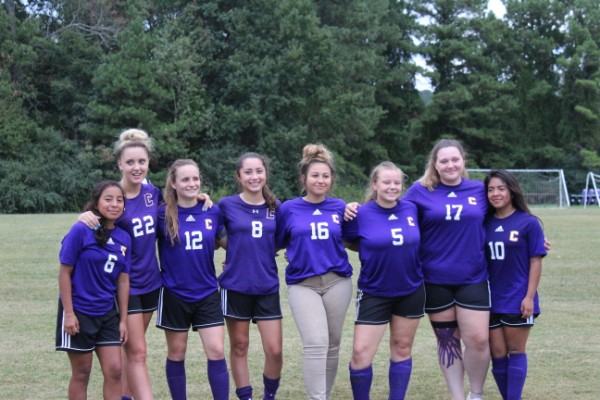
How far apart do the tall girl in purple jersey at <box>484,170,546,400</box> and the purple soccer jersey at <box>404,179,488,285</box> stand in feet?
0.39

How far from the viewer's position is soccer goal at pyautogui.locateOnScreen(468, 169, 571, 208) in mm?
39281

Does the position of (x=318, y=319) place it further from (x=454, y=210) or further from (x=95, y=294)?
(x=95, y=294)

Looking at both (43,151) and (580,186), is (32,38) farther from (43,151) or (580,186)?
(580,186)

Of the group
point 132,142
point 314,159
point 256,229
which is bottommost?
point 256,229

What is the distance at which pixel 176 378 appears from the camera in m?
5.74

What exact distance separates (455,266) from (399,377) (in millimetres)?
854

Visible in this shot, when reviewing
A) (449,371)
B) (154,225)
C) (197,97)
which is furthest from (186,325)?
(197,97)

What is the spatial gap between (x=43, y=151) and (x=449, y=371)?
→ 113 ft

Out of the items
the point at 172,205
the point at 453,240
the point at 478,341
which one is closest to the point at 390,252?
the point at 453,240

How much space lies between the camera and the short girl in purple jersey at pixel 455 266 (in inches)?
227

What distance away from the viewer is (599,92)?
159ft

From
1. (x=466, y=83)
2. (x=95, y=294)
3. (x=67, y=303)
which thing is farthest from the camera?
(x=466, y=83)

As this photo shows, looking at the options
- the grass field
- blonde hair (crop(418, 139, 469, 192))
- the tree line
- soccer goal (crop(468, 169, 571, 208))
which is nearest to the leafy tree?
the tree line

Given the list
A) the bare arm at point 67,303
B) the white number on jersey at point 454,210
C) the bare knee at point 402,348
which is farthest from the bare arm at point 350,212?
the bare arm at point 67,303
